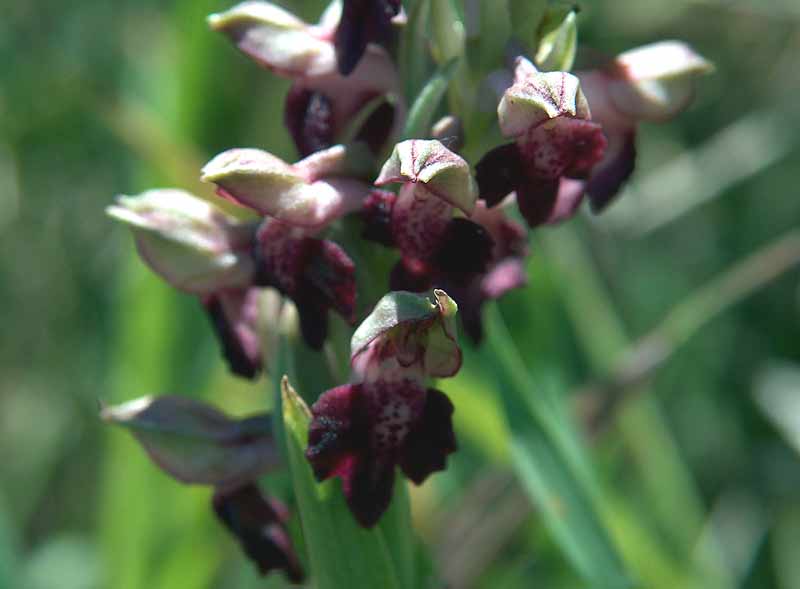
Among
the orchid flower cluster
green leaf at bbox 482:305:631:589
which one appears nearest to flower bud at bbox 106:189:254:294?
the orchid flower cluster

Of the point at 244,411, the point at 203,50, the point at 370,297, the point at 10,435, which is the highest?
the point at 370,297

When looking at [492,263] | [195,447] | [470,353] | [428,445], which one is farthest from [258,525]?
[470,353]

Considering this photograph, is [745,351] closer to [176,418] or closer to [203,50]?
[203,50]

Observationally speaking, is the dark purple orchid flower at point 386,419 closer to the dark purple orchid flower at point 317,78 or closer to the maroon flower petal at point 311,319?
the maroon flower petal at point 311,319

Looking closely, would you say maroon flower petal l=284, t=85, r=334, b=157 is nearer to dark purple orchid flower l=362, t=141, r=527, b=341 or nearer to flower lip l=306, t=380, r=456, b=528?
dark purple orchid flower l=362, t=141, r=527, b=341

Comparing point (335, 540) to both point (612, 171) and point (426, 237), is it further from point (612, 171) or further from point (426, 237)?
point (612, 171)

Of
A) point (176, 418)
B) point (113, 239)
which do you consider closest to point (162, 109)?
point (113, 239)

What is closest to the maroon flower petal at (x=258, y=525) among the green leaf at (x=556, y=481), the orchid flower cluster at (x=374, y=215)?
the orchid flower cluster at (x=374, y=215)
